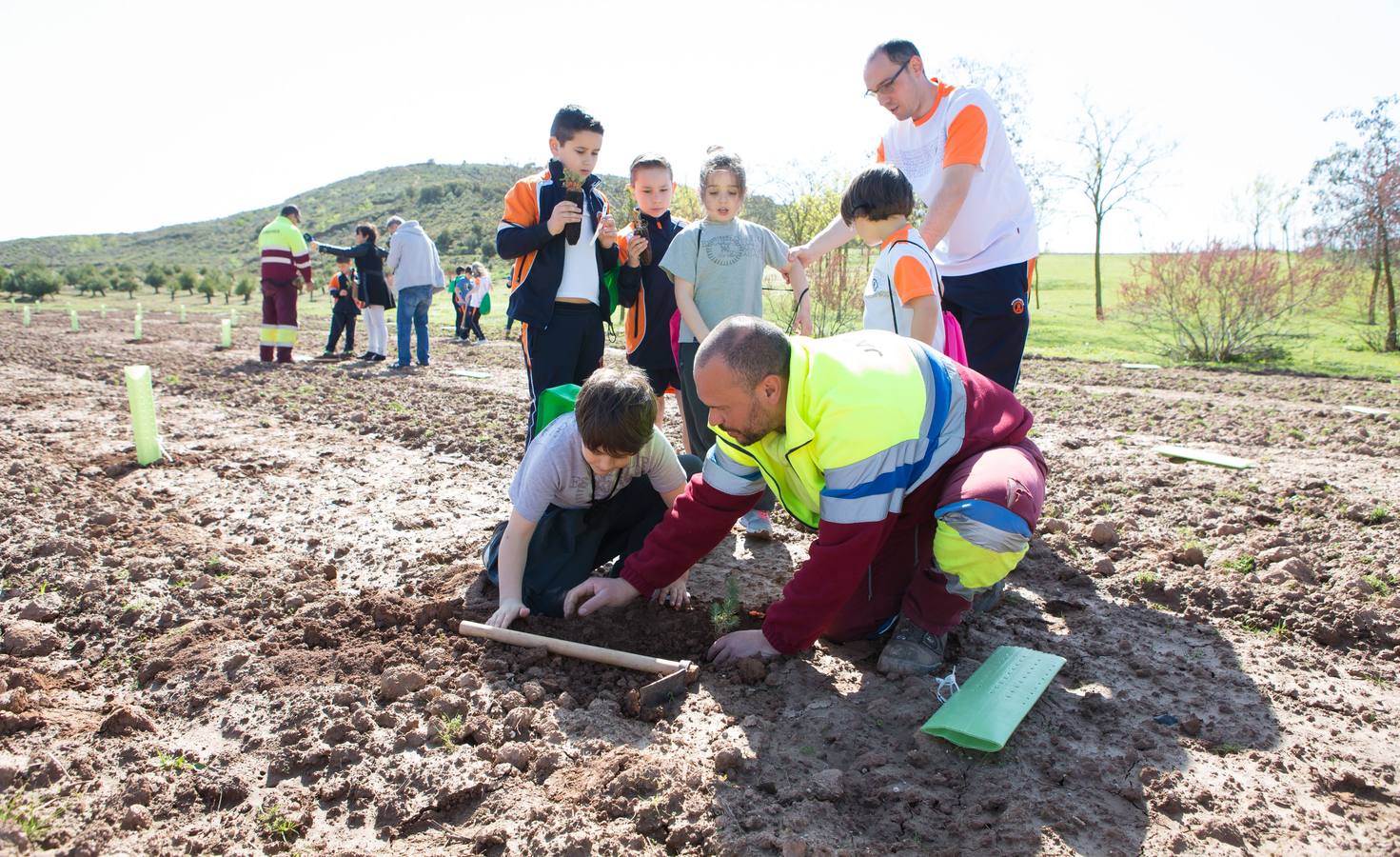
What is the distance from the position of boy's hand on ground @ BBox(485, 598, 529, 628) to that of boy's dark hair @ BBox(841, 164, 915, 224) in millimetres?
1949

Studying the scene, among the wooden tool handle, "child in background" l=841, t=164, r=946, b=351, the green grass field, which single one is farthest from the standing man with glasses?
the green grass field

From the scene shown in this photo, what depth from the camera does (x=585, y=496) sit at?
3201mm

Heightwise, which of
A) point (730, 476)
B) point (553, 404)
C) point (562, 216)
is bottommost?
point (730, 476)

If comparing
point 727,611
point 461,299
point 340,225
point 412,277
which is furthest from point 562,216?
point 340,225

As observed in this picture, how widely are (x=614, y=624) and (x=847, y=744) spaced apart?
0.98m

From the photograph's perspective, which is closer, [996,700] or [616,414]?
[996,700]

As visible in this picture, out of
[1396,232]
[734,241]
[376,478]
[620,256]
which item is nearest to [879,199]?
[734,241]

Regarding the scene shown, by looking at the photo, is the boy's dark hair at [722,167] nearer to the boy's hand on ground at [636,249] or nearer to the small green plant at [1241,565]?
the boy's hand on ground at [636,249]

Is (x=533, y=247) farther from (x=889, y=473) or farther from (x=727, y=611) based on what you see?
(x=889, y=473)

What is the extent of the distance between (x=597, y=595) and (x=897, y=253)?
173 centimetres

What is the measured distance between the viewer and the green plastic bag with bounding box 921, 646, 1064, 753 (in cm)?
233

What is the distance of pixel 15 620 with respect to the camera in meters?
3.18

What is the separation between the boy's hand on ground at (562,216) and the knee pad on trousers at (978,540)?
7.13 ft

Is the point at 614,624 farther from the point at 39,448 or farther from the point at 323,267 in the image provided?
the point at 323,267
